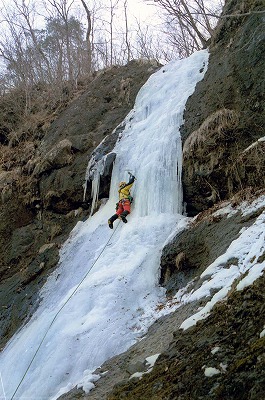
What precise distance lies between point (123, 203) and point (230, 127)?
242cm

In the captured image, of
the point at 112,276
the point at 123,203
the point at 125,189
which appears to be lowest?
the point at 112,276

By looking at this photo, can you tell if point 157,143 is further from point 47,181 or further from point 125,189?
point 47,181

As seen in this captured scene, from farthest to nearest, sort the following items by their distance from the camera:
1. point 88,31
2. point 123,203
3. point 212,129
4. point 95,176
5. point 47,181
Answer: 1. point 88,31
2. point 47,181
3. point 95,176
4. point 123,203
5. point 212,129

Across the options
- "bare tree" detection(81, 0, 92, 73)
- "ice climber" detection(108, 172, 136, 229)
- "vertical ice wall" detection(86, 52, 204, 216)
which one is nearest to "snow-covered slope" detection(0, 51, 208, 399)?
"vertical ice wall" detection(86, 52, 204, 216)

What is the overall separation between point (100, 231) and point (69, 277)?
1.13 meters

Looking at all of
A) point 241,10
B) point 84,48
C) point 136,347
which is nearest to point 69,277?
point 136,347

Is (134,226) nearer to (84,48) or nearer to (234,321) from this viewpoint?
(234,321)

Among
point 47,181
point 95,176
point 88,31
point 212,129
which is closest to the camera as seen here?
point 212,129

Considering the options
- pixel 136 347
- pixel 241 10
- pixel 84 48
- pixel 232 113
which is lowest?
pixel 136 347

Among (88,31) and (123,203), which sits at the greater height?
(88,31)

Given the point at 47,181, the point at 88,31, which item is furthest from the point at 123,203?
the point at 88,31

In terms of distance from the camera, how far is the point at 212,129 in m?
7.00

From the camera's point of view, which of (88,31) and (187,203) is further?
(88,31)

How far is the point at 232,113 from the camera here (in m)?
6.90
